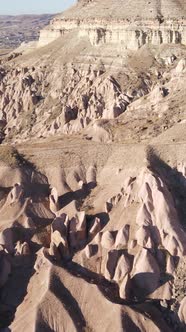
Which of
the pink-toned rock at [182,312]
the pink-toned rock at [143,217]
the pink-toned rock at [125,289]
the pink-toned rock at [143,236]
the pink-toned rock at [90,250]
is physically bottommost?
the pink-toned rock at [182,312]

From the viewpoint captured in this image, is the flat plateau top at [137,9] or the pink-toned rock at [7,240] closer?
the pink-toned rock at [7,240]

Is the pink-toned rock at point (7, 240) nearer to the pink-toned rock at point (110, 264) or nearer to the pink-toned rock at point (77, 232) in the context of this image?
the pink-toned rock at point (77, 232)

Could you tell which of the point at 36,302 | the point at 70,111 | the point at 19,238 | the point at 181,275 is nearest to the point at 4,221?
the point at 19,238

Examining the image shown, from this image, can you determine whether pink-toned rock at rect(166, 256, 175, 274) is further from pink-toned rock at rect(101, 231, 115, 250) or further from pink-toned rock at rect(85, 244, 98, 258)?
pink-toned rock at rect(85, 244, 98, 258)

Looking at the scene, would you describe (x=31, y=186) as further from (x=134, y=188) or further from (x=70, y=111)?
(x=70, y=111)

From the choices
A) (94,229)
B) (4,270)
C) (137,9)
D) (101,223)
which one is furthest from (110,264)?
(137,9)

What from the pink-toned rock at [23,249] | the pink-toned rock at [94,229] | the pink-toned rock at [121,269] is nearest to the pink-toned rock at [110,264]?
the pink-toned rock at [121,269]

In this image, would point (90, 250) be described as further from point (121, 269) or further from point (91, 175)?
point (91, 175)

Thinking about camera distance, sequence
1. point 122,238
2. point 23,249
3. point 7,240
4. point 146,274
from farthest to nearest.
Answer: point 7,240 < point 23,249 < point 122,238 < point 146,274
